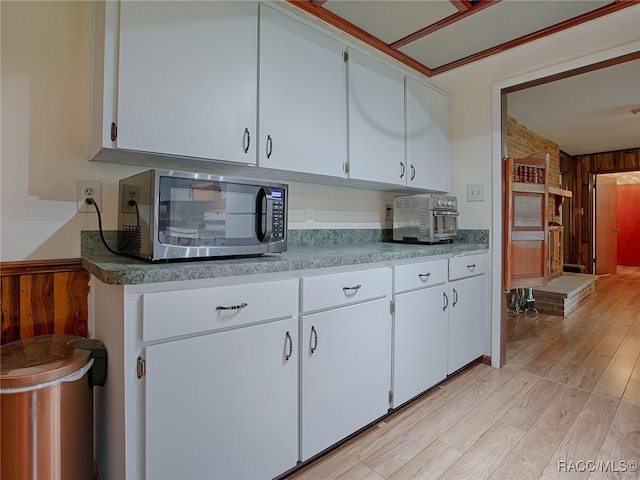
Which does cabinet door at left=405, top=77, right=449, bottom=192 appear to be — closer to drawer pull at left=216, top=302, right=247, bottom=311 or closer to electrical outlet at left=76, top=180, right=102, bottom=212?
drawer pull at left=216, top=302, right=247, bottom=311

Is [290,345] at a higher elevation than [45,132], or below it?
below

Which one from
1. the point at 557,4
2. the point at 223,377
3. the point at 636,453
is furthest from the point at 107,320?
the point at 557,4

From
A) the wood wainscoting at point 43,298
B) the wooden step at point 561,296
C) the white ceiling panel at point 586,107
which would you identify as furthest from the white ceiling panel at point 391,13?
the wooden step at point 561,296

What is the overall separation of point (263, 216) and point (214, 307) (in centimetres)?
43

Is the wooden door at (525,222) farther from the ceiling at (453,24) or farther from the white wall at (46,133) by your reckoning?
the white wall at (46,133)

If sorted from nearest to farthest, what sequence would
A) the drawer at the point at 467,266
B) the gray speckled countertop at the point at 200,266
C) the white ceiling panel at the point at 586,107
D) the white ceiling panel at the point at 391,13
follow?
the gray speckled countertop at the point at 200,266, the white ceiling panel at the point at 391,13, the drawer at the point at 467,266, the white ceiling panel at the point at 586,107

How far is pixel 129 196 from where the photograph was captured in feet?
4.45

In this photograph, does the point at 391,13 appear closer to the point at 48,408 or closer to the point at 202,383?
the point at 202,383

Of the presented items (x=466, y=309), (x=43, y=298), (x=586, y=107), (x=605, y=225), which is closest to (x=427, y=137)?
(x=466, y=309)

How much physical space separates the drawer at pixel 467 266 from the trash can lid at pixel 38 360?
6.50 ft

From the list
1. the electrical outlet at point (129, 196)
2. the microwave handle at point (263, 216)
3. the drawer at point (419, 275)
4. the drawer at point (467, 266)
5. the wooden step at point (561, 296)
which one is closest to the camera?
the electrical outlet at point (129, 196)

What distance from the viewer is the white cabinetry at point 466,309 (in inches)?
88.7

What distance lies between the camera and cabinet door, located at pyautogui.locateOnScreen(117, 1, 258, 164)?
126cm

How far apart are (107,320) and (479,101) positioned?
2.76 m
